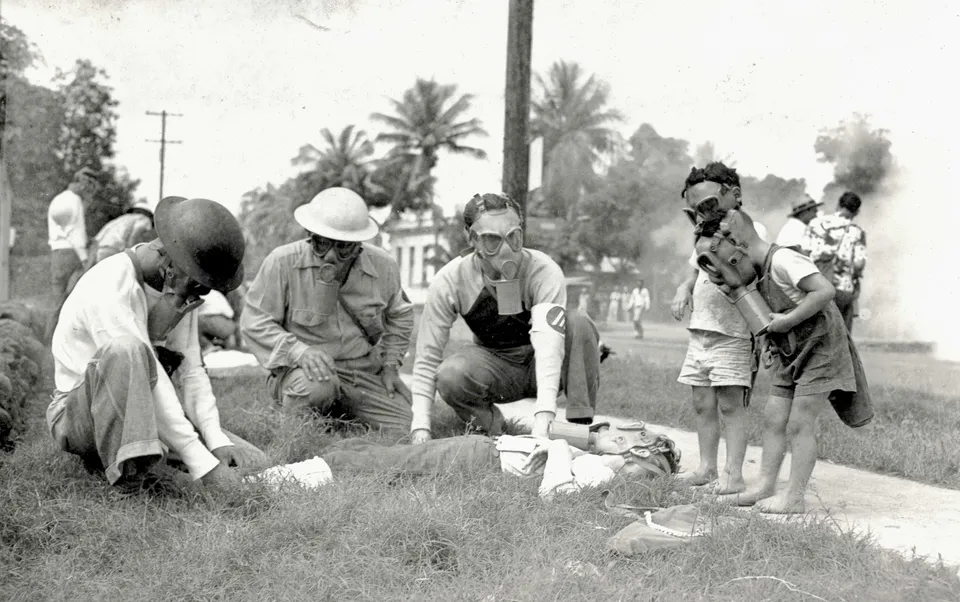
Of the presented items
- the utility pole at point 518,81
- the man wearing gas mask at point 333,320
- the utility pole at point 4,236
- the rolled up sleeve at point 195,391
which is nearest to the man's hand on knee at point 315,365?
the man wearing gas mask at point 333,320

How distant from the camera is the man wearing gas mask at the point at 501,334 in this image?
497cm

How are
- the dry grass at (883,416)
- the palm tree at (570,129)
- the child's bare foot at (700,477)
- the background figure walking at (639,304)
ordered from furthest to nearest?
the palm tree at (570,129)
the background figure walking at (639,304)
the dry grass at (883,416)
the child's bare foot at (700,477)

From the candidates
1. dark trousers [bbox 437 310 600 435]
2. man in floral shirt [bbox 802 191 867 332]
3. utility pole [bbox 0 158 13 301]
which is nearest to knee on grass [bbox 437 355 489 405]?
dark trousers [bbox 437 310 600 435]

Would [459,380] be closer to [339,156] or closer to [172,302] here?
[172,302]

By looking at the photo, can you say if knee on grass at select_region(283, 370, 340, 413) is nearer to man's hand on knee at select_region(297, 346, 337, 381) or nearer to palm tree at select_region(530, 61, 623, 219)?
man's hand on knee at select_region(297, 346, 337, 381)

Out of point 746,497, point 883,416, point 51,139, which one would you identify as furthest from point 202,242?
point 51,139

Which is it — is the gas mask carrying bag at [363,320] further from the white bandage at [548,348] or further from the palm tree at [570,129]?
the palm tree at [570,129]

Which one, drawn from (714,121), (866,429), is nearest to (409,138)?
(714,121)

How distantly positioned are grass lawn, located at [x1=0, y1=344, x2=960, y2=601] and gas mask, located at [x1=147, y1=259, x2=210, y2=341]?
0.69 meters

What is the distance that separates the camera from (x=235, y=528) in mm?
3570

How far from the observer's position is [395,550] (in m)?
3.33

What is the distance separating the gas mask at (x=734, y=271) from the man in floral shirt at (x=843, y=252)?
529 centimetres

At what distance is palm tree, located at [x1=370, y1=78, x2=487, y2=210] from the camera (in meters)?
55.4

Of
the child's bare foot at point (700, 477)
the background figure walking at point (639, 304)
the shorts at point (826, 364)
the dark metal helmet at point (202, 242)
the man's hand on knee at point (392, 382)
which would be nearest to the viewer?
the dark metal helmet at point (202, 242)
